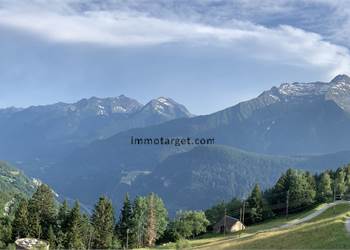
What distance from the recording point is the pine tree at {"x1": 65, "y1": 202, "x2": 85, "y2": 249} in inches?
5369

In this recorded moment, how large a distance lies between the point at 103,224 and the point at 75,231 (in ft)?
34.1

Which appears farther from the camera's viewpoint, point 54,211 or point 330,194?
point 330,194

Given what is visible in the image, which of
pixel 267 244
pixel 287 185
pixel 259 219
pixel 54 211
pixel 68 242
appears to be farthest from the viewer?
pixel 287 185

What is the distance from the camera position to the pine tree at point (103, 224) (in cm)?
14450

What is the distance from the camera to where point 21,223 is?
465 feet

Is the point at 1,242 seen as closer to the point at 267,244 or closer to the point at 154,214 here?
the point at 154,214

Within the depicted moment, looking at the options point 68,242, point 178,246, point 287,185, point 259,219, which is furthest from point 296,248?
point 287,185

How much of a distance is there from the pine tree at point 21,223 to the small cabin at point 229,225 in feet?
172

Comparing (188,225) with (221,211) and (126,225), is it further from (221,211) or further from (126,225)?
(221,211)

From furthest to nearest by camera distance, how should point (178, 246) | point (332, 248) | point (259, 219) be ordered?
point (259, 219) < point (178, 246) < point (332, 248)

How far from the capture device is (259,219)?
168750mm

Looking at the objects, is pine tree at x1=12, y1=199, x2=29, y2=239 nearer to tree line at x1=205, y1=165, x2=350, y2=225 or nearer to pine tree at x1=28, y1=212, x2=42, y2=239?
pine tree at x1=28, y1=212, x2=42, y2=239

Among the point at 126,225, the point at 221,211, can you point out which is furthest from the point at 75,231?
the point at 221,211

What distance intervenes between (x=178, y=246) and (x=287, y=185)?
88063mm
